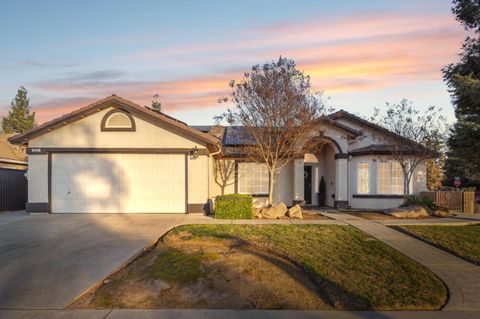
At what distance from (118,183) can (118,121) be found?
255 cm

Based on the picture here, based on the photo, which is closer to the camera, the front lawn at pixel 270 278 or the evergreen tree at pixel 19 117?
the front lawn at pixel 270 278

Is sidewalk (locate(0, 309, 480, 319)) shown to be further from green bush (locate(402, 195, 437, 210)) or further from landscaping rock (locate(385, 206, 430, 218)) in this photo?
green bush (locate(402, 195, 437, 210))

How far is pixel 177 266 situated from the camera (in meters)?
8.56

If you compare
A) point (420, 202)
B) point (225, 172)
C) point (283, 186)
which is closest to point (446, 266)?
point (420, 202)

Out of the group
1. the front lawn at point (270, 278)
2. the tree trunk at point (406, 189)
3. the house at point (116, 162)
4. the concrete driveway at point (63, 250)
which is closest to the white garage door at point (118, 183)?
the house at point (116, 162)

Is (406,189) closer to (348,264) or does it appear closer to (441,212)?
(441,212)

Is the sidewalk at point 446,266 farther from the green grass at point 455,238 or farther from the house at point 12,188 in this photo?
the house at point 12,188

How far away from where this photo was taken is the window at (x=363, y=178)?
21.2m

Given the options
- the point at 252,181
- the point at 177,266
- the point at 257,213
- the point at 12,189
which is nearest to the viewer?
the point at 177,266

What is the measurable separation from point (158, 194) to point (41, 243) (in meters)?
6.69

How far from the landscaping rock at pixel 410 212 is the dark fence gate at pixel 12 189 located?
17123mm

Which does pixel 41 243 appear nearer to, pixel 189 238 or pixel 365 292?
pixel 189 238

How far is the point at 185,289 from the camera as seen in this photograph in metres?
7.46

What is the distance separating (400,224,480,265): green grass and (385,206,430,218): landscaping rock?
2.56 m
